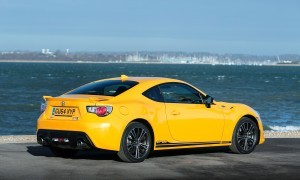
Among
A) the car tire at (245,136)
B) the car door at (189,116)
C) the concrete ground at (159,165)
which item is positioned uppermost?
the car door at (189,116)

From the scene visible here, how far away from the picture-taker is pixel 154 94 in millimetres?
11516

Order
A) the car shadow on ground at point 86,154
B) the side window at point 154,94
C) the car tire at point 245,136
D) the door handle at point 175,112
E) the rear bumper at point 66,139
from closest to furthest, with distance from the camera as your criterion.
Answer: the rear bumper at point 66,139 < the side window at point 154,94 < the door handle at point 175,112 < the car shadow on ground at point 86,154 < the car tire at point 245,136

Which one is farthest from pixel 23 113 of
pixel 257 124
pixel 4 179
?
pixel 4 179

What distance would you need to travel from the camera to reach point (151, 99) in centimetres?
1141

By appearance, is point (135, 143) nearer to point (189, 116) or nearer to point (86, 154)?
point (189, 116)

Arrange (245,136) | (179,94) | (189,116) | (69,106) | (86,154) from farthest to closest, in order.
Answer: (245,136) → (86,154) → (179,94) → (189,116) → (69,106)

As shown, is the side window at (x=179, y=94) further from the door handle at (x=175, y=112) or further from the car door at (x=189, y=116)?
the door handle at (x=175, y=112)

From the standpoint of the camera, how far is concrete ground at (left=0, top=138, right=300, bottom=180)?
31.9 ft

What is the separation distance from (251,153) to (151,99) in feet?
7.51

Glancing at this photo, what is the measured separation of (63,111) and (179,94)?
6.78 ft

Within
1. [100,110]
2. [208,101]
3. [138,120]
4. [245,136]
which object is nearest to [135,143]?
[138,120]

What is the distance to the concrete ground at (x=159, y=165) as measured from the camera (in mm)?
9719

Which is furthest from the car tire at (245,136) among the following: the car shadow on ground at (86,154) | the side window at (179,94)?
the car shadow on ground at (86,154)

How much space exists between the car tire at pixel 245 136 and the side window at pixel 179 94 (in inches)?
36.9
